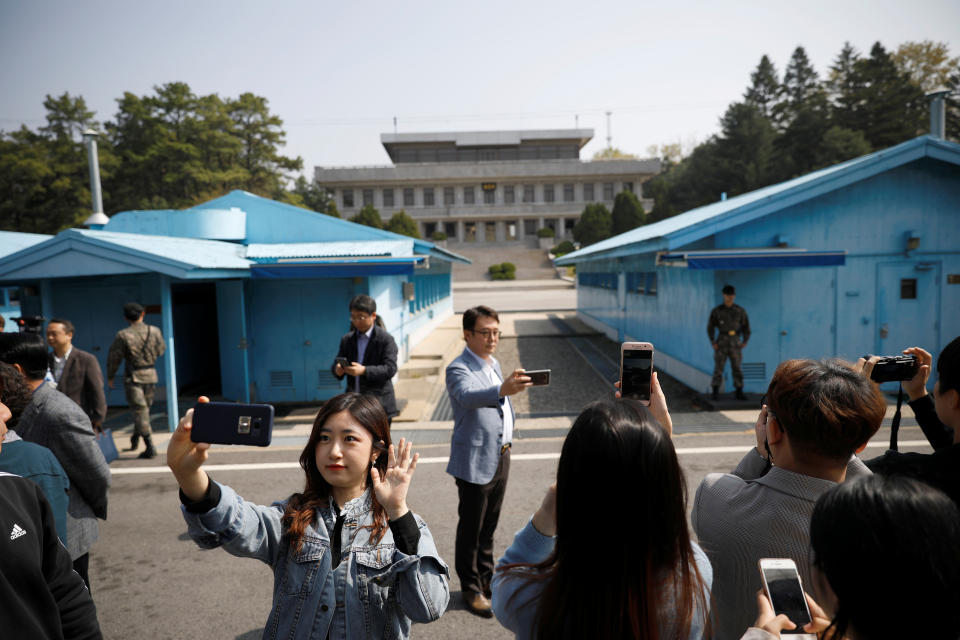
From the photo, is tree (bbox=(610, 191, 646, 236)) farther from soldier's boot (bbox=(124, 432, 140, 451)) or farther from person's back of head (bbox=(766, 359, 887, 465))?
person's back of head (bbox=(766, 359, 887, 465))

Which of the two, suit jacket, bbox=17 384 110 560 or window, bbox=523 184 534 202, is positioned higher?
window, bbox=523 184 534 202

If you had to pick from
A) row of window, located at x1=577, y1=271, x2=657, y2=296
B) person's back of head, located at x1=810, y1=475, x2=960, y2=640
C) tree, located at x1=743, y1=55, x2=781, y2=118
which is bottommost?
person's back of head, located at x1=810, y1=475, x2=960, y2=640

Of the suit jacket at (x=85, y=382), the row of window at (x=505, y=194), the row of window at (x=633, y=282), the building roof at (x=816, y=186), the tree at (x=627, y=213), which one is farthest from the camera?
the row of window at (x=505, y=194)

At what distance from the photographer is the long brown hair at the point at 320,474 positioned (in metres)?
2.10

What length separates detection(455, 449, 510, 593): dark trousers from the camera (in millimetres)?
4078

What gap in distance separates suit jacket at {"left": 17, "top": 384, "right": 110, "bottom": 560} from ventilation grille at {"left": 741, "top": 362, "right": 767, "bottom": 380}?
10.4 metres

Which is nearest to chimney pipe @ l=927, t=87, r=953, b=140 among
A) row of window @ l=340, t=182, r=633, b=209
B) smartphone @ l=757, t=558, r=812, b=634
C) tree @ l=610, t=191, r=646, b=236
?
smartphone @ l=757, t=558, r=812, b=634

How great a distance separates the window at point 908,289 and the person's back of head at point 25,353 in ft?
43.6

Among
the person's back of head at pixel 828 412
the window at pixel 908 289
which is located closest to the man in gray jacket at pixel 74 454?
the person's back of head at pixel 828 412

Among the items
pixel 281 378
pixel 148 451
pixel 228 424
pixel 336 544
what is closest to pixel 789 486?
pixel 336 544

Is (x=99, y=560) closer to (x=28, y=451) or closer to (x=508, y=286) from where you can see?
(x=28, y=451)

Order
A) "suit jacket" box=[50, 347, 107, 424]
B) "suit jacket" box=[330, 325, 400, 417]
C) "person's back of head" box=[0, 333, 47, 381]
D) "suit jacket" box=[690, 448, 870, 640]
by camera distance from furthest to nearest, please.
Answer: "suit jacket" box=[50, 347, 107, 424] < "suit jacket" box=[330, 325, 400, 417] < "person's back of head" box=[0, 333, 47, 381] < "suit jacket" box=[690, 448, 870, 640]

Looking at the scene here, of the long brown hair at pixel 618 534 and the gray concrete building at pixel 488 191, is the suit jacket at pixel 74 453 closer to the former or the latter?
the long brown hair at pixel 618 534

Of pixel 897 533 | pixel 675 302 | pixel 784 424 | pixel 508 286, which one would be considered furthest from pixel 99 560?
pixel 508 286
